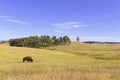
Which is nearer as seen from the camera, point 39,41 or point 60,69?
point 60,69

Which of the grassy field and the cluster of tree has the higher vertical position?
the cluster of tree

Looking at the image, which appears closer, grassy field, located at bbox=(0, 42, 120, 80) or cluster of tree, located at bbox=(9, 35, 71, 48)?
grassy field, located at bbox=(0, 42, 120, 80)

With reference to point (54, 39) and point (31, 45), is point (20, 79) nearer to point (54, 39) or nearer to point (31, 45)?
point (31, 45)

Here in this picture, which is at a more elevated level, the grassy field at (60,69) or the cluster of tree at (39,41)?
the cluster of tree at (39,41)

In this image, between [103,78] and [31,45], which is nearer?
[103,78]

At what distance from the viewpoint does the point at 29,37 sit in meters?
169

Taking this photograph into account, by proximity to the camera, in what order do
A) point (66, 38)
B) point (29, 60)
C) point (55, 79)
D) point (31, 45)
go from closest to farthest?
point (55, 79), point (29, 60), point (31, 45), point (66, 38)

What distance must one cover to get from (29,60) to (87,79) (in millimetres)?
30786

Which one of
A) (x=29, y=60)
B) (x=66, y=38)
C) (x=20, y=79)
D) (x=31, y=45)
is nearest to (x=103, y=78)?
(x=20, y=79)

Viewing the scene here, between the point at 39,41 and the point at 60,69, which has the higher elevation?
the point at 39,41

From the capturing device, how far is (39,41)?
166375 millimetres

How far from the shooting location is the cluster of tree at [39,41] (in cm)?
16450

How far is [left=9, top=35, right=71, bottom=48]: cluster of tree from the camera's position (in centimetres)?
16450

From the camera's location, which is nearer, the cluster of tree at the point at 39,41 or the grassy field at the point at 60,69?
the grassy field at the point at 60,69
